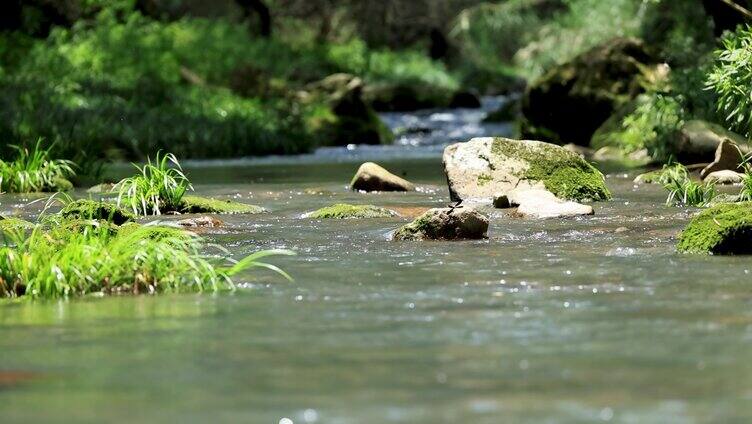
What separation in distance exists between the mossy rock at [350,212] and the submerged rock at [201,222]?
42.9 inches

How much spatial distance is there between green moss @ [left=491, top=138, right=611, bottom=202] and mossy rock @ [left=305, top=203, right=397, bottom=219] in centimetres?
252

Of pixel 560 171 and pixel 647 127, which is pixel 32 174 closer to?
pixel 560 171

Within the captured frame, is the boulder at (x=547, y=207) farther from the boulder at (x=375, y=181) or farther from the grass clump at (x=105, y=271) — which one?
the grass clump at (x=105, y=271)

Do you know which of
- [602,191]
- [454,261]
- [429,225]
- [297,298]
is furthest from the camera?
[602,191]

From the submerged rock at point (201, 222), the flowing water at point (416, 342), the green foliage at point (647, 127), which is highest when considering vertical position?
the green foliage at point (647, 127)

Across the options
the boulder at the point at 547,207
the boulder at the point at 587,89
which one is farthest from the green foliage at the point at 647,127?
the boulder at the point at 547,207

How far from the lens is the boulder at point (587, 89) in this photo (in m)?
27.5

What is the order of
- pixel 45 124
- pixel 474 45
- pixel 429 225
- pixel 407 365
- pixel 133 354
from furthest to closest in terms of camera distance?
pixel 474 45, pixel 45 124, pixel 429 225, pixel 133 354, pixel 407 365

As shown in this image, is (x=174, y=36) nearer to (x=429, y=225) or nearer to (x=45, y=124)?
(x=45, y=124)

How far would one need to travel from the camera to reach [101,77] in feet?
113

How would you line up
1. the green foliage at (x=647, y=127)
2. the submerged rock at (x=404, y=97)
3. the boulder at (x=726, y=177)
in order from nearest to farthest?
the boulder at (x=726, y=177) → the green foliage at (x=647, y=127) → the submerged rock at (x=404, y=97)

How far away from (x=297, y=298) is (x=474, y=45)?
4525 cm

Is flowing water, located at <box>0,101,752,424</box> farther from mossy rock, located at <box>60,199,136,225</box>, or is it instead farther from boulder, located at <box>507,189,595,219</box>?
boulder, located at <box>507,189,595,219</box>

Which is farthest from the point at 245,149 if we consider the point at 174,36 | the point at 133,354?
the point at 133,354
